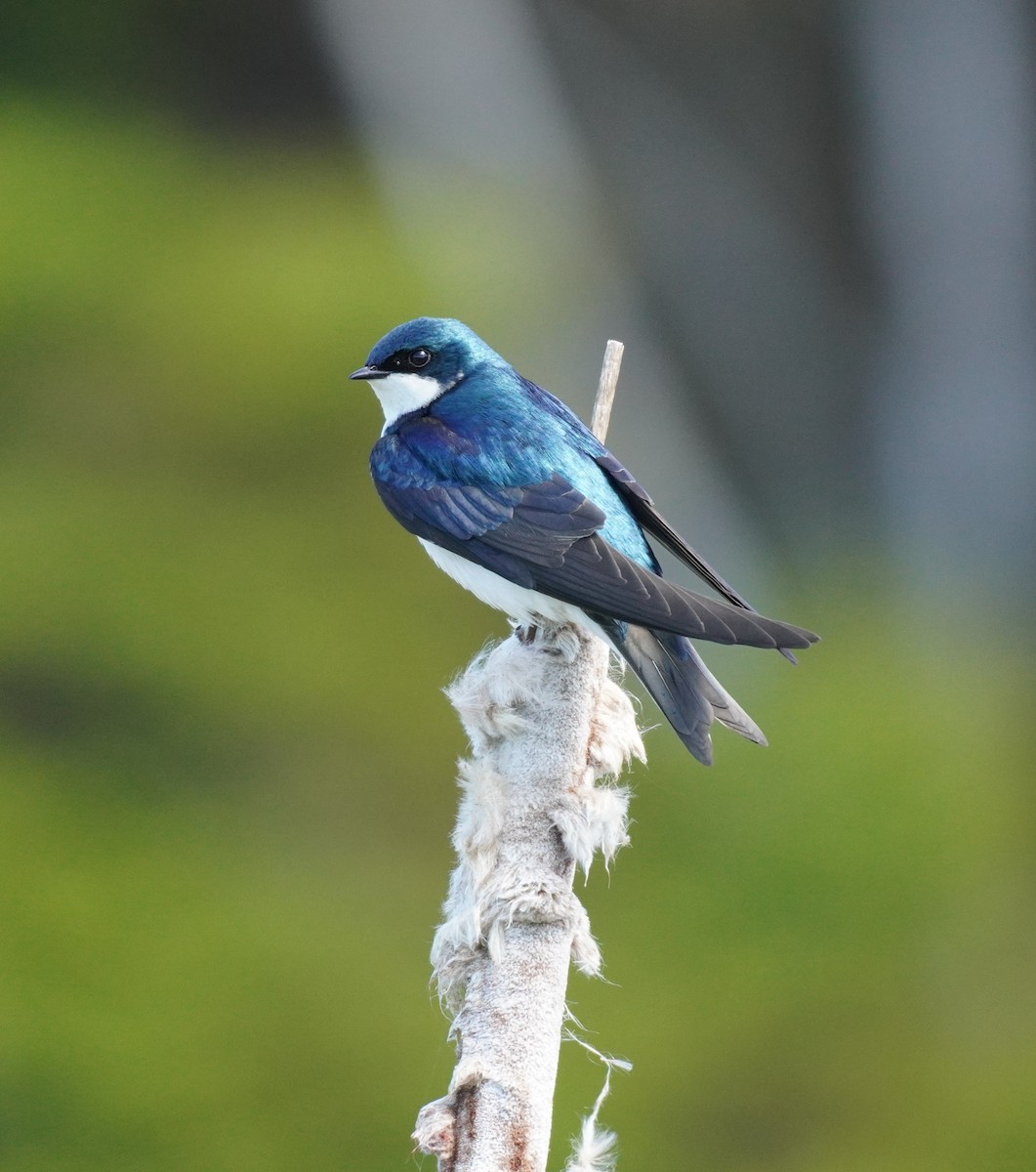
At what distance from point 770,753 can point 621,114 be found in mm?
2105

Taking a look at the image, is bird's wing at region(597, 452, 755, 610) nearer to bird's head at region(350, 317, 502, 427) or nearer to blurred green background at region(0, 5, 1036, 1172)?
bird's head at region(350, 317, 502, 427)

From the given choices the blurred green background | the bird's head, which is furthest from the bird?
the blurred green background

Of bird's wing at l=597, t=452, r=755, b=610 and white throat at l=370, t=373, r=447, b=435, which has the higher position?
white throat at l=370, t=373, r=447, b=435

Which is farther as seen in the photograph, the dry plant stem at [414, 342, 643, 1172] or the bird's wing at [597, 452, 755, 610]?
the bird's wing at [597, 452, 755, 610]

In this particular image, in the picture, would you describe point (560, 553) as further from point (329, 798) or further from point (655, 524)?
point (329, 798)

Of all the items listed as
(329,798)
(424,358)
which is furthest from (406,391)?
(329,798)

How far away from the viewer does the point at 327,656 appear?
2254mm

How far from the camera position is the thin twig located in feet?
3.61

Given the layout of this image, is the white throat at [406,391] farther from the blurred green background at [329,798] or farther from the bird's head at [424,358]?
the blurred green background at [329,798]

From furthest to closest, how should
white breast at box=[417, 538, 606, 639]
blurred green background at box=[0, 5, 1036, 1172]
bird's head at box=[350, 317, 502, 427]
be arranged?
blurred green background at box=[0, 5, 1036, 1172] → bird's head at box=[350, 317, 502, 427] → white breast at box=[417, 538, 606, 639]

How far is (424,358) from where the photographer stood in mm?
1273

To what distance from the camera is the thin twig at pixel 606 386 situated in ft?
3.61

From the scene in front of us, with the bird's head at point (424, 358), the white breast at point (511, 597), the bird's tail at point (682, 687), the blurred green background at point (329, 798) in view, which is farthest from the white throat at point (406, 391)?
the blurred green background at point (329, 798)

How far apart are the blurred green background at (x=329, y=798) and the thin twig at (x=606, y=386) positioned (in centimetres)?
89
